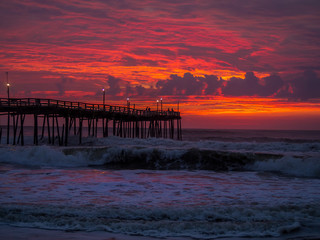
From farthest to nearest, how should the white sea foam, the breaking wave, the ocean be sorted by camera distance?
the breaking wave → the white sea foam → the ocean

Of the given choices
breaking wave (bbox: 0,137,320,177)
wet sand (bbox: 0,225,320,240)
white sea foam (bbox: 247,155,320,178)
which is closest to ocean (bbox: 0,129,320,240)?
wet sand (bbox: 0,225,320,240)

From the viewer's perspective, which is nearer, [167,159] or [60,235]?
[60,235]

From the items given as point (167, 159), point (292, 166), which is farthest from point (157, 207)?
point (292, 166)

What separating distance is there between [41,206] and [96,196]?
1.89 metres

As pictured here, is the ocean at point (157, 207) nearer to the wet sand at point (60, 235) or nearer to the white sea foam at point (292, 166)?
the wet sand at point (60, 235)

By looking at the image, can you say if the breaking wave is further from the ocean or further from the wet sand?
the wet sand

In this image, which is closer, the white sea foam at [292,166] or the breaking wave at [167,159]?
the white sea foam at [292,166]

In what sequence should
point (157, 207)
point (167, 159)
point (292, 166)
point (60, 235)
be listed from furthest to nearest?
point (167, 159) → point (292, 166) → point (157, 207) → point (60, 235)

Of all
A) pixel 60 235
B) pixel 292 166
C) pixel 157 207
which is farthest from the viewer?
pixel 292 166

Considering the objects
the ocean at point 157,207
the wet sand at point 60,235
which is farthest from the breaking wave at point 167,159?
the wet sand at point 60,235

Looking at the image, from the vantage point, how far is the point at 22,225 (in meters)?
7.24

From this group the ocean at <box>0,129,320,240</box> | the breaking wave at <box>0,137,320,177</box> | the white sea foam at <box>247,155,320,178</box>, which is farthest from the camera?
the breaking wave at <box>0,137,320,177</box>

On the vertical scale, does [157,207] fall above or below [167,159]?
above

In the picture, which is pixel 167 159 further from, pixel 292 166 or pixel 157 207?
pixel 157 207
